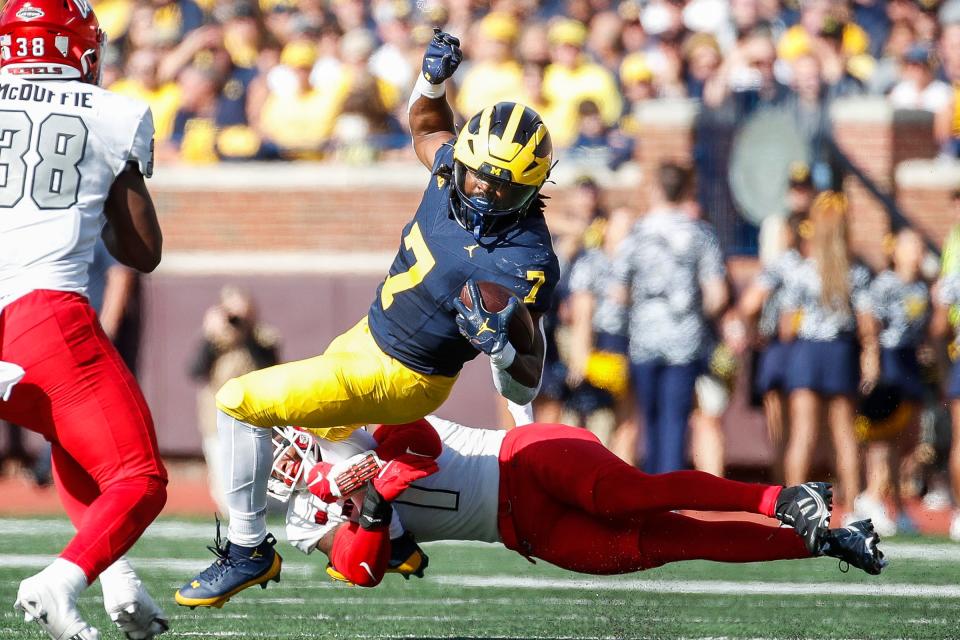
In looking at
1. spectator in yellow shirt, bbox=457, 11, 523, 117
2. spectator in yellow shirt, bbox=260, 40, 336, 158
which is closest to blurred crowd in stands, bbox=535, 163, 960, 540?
spectator in yellow shirt, bbox=457, 11, 523, 117

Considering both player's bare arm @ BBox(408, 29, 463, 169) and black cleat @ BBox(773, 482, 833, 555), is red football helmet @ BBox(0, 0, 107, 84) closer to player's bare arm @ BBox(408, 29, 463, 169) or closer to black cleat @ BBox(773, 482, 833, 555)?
player's bare arm @ BBox(408, 29, 463, 169)

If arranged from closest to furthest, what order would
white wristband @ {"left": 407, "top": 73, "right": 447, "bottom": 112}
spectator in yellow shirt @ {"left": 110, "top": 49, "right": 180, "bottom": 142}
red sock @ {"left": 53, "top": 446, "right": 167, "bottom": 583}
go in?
1. red sock @ {"left": 53, "top": 446, "right": 167, "bottom": 583}
2. white wristband @ {"left": 407, "top": 73, "right": 447, "bottom": 112}
3. spectator in yellow shirt @ {"left": 110, "top": 49, "right": 180, "bottom": 142}

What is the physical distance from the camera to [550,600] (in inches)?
240

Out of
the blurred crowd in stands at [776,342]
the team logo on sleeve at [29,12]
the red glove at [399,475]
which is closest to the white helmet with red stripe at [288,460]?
the red glove at [399,475]

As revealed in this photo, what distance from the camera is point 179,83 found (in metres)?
12.0

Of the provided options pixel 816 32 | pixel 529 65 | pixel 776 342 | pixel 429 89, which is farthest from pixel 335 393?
pixel 816 32

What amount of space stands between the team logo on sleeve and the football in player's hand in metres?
1.48

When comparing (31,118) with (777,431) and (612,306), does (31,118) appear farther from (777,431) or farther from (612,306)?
(777,431)

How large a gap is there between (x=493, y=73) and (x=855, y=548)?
22.9 feet

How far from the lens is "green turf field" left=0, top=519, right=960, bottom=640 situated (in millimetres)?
5246

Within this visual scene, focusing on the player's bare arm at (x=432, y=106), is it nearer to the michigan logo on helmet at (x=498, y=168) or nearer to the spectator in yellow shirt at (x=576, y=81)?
the michigan logo on helmet at (x=498, y=168)

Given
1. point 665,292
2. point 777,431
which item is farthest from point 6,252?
point 777,431

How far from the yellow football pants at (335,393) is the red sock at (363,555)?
356 millimetres

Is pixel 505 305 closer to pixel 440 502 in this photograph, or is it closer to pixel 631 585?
pixel 440 502
